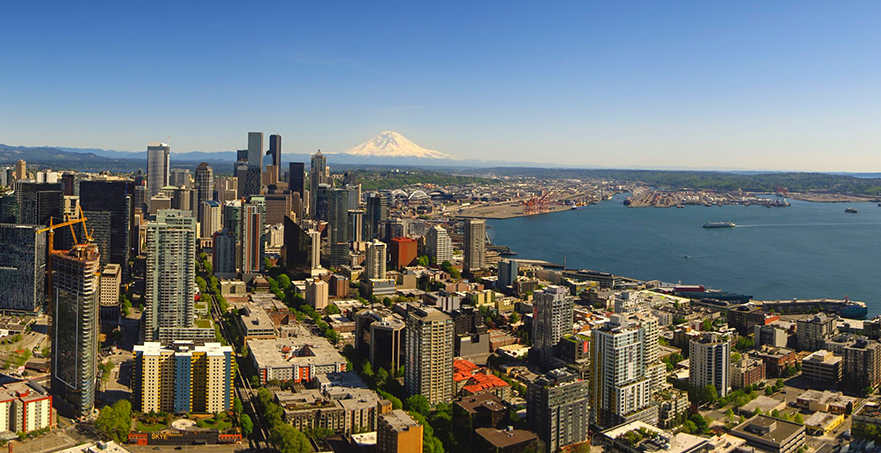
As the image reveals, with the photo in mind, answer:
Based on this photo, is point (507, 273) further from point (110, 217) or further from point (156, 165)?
point (156, 165)

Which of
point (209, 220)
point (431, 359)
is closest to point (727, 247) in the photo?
point (209, 220)

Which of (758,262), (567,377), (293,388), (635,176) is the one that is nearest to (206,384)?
(293,388)

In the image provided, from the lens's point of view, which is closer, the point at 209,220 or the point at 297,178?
the point at 209,220

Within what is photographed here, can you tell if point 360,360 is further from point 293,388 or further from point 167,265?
point 167,265

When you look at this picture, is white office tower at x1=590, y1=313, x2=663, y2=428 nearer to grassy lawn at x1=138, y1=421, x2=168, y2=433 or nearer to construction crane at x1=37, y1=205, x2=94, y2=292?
grassy lawn at x1=138, y1=421, x2=168, y2=433

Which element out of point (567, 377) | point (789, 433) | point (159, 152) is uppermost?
point (159, 152)

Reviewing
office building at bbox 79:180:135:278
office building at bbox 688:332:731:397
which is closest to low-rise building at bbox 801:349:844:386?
office building at bbox 688:332:731:397
